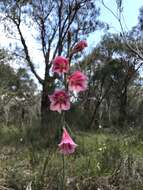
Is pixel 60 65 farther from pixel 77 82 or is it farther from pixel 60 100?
pixel 60 100

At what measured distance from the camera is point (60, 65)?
16.4ft

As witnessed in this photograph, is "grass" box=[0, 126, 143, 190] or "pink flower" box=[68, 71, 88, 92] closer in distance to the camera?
"pink flower" box=[68, 71, 88, 92]

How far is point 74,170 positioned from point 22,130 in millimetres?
7799

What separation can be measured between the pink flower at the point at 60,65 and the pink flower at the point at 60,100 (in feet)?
0.64

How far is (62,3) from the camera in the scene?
95.6 ft

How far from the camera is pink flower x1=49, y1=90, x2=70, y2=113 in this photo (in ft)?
16.4

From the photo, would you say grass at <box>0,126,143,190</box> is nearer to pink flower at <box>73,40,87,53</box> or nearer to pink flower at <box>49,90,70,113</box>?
pink flower at <box>49,90,70,113</box>

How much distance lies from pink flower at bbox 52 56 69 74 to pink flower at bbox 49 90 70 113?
0.20 m

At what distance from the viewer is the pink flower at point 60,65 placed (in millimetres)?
4973

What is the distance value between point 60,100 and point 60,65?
1.08 feet

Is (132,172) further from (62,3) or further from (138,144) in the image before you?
(62,3)

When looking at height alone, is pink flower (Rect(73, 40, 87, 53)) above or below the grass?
above

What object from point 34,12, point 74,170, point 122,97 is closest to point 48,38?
point 34,12

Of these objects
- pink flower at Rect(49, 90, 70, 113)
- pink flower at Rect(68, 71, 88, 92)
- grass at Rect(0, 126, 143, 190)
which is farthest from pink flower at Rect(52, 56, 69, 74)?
grass at Rect(0, 126, 143, 190)
